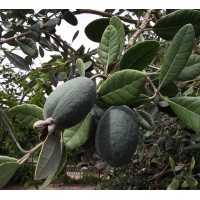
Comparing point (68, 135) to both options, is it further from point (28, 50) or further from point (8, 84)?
point (8, 84)

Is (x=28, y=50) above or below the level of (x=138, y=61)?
below

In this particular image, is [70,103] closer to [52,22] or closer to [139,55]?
[139,55]

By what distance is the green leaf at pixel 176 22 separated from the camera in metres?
0.75

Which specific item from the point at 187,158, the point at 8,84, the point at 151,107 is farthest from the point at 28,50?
the point at 8,84

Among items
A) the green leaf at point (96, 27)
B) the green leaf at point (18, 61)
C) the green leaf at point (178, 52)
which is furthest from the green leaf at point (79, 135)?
the green leaf at point (18, 61)

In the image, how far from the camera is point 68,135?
66cm

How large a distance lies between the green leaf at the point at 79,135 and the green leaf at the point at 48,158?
0.31ft

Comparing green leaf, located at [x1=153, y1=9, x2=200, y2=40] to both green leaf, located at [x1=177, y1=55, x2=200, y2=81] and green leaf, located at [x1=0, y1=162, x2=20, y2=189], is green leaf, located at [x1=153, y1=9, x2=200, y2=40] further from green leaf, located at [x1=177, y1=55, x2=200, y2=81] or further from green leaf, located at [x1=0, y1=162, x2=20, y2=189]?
green leaf, located at [x1=0, y1=162, x2=20, y2=189]

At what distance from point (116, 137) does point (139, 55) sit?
179 millimetres

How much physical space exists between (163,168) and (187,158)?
0.98 ft

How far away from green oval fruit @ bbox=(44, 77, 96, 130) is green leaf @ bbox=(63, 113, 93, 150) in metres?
0.10

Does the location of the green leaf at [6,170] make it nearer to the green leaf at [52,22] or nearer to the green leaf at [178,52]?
the green leaf at [178,52]

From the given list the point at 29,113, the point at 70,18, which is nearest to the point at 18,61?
the point at 70,18

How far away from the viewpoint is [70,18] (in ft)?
4.86
